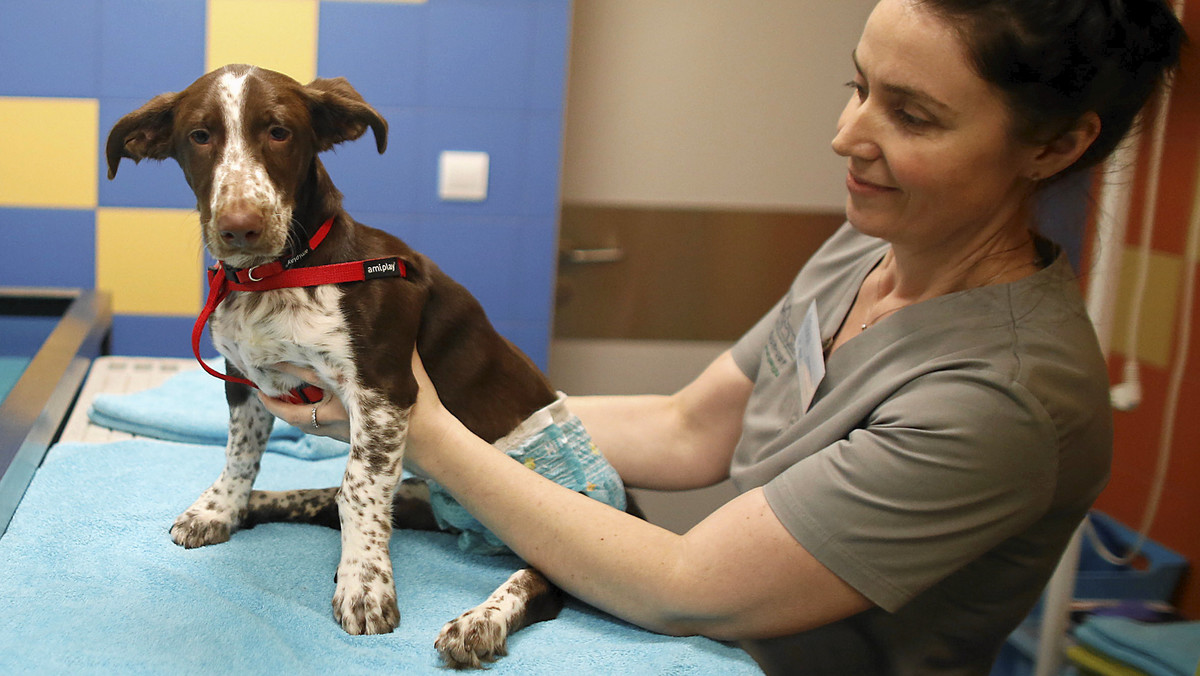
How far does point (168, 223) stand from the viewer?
2951mm

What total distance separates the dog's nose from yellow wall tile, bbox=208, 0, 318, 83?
1.94 metres

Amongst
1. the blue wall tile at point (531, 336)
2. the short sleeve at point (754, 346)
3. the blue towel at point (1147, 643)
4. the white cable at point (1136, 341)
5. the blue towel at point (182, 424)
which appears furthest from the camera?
the blue wall tile at point (531, 336)

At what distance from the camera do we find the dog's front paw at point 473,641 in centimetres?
111

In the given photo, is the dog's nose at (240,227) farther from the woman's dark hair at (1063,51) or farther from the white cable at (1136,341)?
the white cable at (1136,341)

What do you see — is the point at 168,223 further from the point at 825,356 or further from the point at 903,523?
the point at 903,523

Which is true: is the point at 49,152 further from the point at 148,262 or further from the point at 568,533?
the point at 568,533

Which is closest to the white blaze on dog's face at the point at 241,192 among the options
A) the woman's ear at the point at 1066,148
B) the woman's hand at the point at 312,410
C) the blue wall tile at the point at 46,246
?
the woman's hand at the point at 312,410

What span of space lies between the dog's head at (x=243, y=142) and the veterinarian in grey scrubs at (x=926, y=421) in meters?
0.32

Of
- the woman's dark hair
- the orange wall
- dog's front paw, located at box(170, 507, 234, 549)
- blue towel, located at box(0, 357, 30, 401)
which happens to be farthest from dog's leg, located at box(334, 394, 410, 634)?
the orange wall

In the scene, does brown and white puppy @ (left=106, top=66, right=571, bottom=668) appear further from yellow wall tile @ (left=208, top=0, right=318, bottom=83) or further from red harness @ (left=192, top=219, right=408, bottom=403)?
yellow wall tile @ (left=208, top=0, right=318, bottom=83)

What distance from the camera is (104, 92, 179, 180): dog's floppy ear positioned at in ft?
3.93

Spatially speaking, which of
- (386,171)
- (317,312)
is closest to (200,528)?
(317,312)

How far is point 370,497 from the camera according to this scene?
1.27 metres

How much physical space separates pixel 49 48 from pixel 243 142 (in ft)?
7.24
